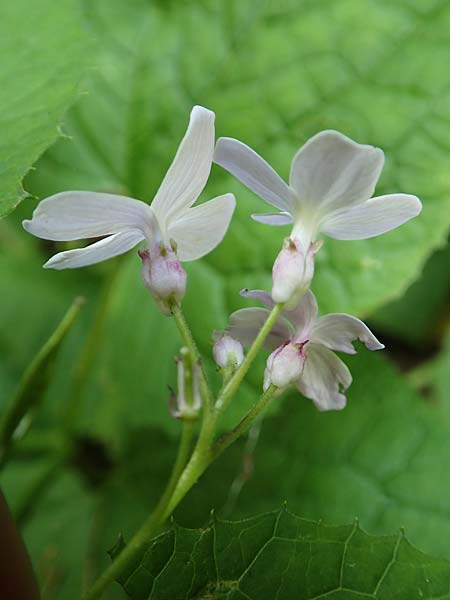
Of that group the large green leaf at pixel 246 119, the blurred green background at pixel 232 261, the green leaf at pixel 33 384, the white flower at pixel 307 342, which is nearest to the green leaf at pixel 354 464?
the blurred green background at pixel 232 261

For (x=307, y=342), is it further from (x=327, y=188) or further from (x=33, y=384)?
(x=33, y=384)

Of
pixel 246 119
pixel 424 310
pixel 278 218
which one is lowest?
pixel 424 310

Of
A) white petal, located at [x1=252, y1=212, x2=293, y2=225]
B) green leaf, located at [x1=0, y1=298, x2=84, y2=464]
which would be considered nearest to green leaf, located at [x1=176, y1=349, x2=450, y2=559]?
green leaf, located at [x1=0, y1=298, x2=84, y2=464]

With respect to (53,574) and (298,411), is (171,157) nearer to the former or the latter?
(298,411)

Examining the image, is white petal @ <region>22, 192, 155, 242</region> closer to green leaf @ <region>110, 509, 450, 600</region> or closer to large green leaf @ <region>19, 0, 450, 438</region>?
green leaf @ <region>110, 509, 450, 600</region>

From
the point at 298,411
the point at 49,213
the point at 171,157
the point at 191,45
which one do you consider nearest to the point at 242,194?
the point at 171,157

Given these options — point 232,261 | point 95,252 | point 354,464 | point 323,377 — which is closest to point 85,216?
point 95,252

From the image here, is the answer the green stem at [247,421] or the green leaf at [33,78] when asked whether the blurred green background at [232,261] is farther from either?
the green stem at [247,421]
